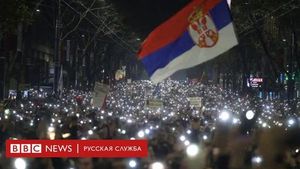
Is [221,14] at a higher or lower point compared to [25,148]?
higher

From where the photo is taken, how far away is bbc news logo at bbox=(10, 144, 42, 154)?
11.1 m

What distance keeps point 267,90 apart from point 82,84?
2091 centimetres

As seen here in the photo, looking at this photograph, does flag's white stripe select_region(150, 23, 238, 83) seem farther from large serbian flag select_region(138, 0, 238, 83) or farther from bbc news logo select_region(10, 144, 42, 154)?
bbc news logo select_region(10, 144, 42, 154)

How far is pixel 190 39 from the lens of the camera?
31.3 ft

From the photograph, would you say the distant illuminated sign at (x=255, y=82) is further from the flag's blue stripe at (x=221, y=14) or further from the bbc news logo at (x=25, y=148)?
the flag's blue stripe at (x=221, y=14)

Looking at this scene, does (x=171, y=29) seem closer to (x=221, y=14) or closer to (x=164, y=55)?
(x=164, y=55)

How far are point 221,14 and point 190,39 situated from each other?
570 mm

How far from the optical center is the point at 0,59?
46656 mm

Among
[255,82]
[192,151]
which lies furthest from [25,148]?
[255,82]

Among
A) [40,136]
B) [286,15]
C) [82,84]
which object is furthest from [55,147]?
[82,84]

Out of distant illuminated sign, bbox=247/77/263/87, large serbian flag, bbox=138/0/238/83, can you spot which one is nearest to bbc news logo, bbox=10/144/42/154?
large serbian flag, bbox=138/0/238/83

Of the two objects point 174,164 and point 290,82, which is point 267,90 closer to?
point 290,82

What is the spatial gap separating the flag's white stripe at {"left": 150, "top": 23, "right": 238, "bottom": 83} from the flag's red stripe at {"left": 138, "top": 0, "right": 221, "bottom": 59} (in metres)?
0.31

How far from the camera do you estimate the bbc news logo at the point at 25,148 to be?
437 inches
